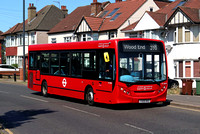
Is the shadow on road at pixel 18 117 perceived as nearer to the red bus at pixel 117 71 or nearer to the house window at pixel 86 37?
the red bus at pixel 117 71

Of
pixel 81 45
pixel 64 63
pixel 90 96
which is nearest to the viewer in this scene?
pixel 90 96

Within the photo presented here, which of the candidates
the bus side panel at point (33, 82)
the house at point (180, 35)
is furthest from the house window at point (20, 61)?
the bus side panel at point (33, 82)

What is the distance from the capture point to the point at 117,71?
14469 mm

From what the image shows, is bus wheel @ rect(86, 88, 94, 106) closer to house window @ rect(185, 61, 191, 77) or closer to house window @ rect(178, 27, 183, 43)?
house window @ rect(185, 61, 191, 77)

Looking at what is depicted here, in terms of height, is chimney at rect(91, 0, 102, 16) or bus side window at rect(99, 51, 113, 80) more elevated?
chimney at rect(91, 0, 102, 16)

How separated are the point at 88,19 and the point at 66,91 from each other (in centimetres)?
2804

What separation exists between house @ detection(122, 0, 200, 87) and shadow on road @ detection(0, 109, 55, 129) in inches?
769

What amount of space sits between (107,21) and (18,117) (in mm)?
34415

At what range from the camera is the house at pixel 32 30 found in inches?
2359

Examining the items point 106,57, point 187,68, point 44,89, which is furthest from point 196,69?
point 106,57

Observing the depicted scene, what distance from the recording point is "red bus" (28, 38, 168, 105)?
1462 centimetres

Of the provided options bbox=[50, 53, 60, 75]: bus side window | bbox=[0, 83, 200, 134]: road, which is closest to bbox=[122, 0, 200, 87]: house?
bbox=[50, 53, 60, 75]: bus side window

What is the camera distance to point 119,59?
1453 centimetres

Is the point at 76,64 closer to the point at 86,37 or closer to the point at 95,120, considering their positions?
the point at 95,120
